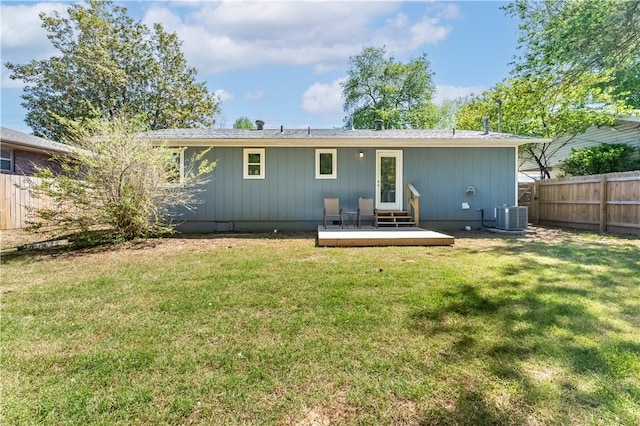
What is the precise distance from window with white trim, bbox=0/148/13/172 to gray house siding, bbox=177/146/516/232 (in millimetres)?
7506

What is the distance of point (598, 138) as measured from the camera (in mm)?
14281

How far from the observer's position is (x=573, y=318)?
9.81 feet

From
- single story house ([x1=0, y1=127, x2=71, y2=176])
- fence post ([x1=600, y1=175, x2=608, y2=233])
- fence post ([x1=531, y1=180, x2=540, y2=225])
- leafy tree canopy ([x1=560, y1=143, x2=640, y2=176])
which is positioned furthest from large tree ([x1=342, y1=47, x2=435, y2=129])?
single story house ([x1=0, y1=127, x2=71, y2=176])

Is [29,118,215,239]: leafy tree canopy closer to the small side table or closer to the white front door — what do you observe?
the small side table

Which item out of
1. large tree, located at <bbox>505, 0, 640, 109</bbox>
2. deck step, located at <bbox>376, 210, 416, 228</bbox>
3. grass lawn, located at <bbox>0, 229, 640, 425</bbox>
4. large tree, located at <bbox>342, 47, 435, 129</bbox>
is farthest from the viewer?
large tree, located at <bbox>342, 47, 435, 129</bbox>

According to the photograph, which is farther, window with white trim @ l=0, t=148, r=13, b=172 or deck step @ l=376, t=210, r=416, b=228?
window with white trim @ l=0, t=148, r=13, b=172

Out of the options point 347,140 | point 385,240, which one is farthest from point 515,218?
point 347,140

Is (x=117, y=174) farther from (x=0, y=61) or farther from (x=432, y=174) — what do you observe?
(x=0, y=61)

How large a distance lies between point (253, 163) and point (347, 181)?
2.68m

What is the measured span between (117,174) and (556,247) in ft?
28.6

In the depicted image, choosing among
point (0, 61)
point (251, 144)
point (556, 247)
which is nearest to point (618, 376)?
point (556, 247)

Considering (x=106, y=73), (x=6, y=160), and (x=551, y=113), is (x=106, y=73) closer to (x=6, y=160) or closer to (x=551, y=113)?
(x=6, y=160)

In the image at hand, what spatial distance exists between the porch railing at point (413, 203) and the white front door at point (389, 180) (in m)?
0.25

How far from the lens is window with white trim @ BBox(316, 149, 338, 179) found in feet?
30.6
